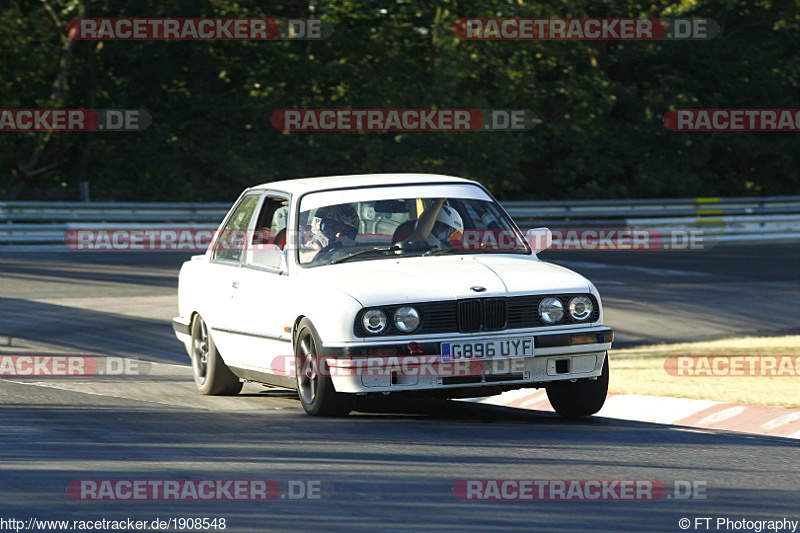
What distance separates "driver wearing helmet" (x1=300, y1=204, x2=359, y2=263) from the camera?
32.2 feet

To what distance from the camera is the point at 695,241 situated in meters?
33.9

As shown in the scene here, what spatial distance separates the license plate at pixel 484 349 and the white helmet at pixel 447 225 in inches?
56.3

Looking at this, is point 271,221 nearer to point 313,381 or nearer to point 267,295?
point 267,295

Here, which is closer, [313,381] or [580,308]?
[580,308]

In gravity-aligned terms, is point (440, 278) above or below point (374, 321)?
above

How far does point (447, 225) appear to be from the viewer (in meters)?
10.1

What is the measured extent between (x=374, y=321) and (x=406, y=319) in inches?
7.9

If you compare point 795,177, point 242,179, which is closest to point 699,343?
point 242,179

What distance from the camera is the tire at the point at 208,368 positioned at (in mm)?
10836

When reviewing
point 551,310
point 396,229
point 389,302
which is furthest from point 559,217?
point 389,302

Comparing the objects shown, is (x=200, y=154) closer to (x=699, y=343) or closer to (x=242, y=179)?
(x=242, y=179)

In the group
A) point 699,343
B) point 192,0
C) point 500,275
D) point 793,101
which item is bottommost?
point 699,343

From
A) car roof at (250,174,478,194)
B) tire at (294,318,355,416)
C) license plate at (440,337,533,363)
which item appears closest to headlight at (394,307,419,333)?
license plate at (440,337,533,363)

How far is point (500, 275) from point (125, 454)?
9.05 ft
